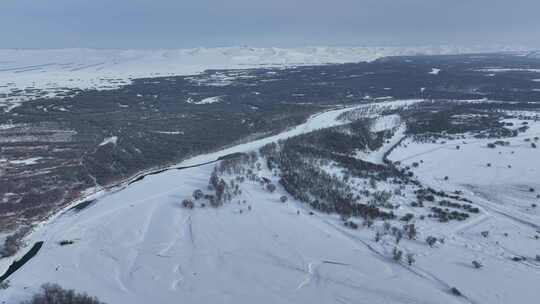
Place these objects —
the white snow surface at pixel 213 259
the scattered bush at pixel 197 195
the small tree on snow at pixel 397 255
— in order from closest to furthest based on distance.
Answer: the white snow surface at pixel 213 259
the small tree on snow at pixel 397 255
the scattered bush at pixel 197 195

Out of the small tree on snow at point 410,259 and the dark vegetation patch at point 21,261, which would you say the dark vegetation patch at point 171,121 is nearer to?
the dark vegetation patch at point 21,261

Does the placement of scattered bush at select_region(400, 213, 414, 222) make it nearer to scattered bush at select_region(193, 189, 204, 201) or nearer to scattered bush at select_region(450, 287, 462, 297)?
scattered bush at select_region(450, 287, 462, 297)

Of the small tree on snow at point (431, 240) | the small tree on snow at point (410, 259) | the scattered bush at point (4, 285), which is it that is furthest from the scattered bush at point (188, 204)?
the small tree on snow at point (431, 240)

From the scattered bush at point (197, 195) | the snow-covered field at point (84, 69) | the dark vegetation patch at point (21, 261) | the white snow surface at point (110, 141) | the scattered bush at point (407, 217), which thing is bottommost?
the dark vegetation patch at point (21, 261)

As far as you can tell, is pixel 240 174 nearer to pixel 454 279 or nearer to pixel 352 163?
pixel 352 163

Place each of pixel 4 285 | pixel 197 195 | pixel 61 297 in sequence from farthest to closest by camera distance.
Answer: pixel 197 195
pixel 4 285
pixel 61 297

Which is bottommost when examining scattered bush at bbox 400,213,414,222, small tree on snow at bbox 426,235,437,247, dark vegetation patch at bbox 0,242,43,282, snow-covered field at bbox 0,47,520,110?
dark vegetation patch at bbox 0,242,43,282

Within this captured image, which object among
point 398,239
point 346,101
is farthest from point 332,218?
point 346,101

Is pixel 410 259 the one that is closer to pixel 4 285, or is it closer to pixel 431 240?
pixel 431 240

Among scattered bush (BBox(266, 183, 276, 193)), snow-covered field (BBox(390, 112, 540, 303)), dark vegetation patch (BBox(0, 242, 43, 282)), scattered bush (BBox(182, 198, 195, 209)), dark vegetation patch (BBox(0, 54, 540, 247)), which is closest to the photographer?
snow-covered field (BBox(390, 112, 540, 303))

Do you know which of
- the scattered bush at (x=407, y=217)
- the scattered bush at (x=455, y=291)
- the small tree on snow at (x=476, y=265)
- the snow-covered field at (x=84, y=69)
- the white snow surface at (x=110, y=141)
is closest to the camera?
the scattered bush at (x=455, y=291)

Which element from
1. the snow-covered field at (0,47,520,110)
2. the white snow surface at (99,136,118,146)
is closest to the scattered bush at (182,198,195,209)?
the white snow surface at (99,136,118,146)

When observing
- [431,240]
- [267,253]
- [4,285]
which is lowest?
[4,285]

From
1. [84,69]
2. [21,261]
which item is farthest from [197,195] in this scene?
[84,69]
